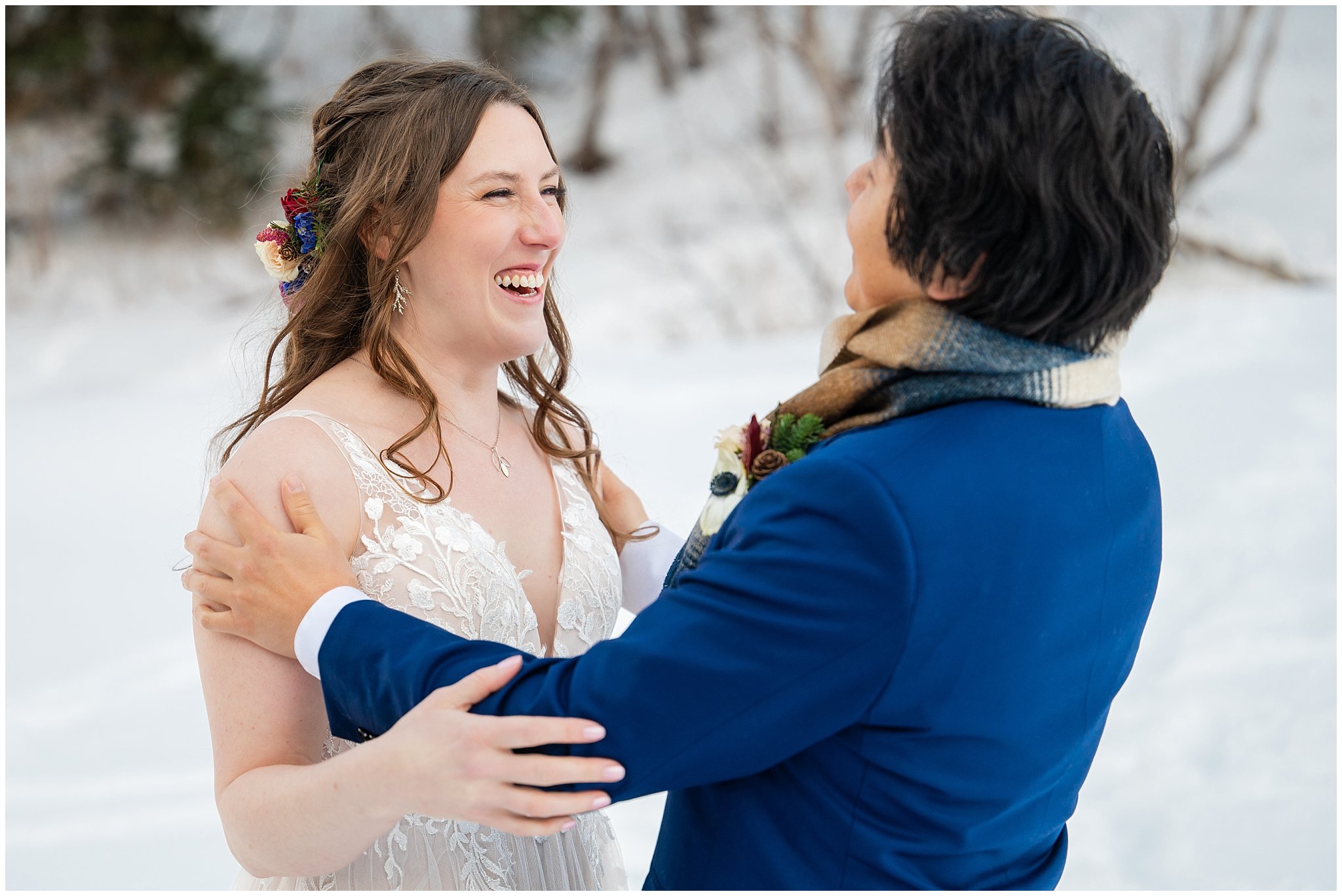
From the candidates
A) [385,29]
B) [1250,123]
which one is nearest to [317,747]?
[1250,123]

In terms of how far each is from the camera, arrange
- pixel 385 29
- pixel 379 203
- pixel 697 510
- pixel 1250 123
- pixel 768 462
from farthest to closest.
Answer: pixel 385 29
pixel 1250 123
pixel 697 510
pixel 379 203
pixel 768 462

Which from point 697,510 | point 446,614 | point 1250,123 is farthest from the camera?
point 1250,123

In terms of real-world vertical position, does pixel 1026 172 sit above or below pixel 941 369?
above

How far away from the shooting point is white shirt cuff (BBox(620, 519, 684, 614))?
209 cm

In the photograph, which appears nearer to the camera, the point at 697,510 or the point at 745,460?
the point at 745,460

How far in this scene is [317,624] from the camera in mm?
1389

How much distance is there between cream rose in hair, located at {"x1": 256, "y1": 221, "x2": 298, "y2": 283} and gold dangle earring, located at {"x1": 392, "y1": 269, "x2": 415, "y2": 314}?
7.9 inches

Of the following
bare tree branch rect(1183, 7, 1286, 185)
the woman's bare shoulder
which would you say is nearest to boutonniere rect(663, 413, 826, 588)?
the woman's bare shoulder

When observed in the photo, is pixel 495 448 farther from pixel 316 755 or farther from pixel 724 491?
pixel 724 491

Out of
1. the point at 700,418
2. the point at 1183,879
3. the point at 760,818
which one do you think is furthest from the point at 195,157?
the point at 760,818

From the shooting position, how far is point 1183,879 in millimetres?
3309

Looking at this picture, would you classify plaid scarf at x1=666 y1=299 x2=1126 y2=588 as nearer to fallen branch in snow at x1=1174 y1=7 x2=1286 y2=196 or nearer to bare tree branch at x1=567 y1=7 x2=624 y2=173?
fallen branch in snow at x1=1174 y1=7 x2=1286 y2=196

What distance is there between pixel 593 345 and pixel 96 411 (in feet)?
12.0

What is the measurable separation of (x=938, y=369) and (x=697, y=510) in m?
3.75
